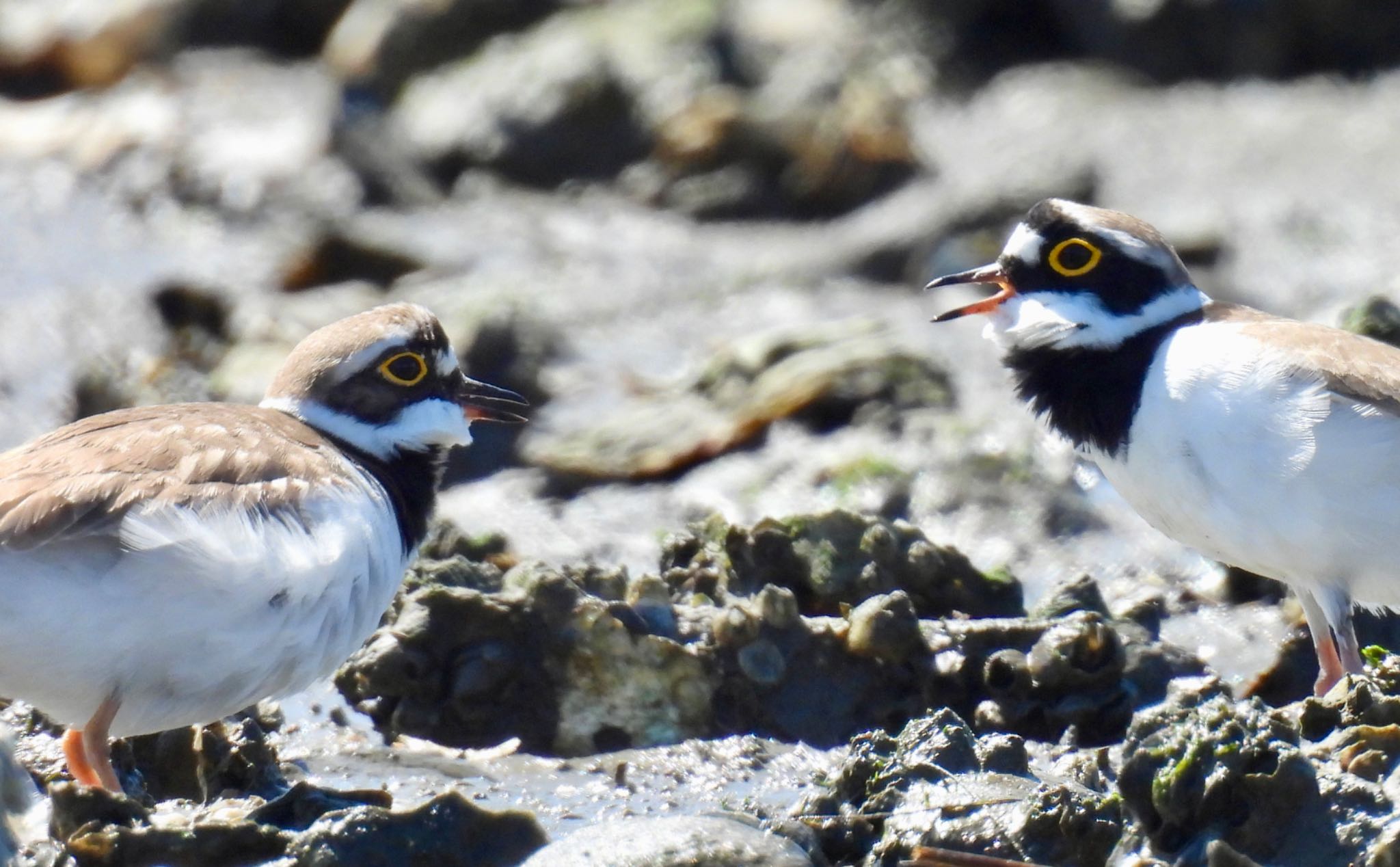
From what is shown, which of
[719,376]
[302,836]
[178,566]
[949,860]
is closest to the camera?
[949,860]

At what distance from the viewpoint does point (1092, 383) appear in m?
6.61

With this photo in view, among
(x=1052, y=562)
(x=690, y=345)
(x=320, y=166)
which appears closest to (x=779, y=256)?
(x=690, y=345)

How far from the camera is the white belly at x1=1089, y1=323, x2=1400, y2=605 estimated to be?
5.97 m

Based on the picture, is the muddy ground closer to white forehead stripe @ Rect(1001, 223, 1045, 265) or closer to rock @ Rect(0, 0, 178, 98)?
rock @ Rect(0, 0, 178, 98)

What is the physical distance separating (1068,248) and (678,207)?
23.8 feet

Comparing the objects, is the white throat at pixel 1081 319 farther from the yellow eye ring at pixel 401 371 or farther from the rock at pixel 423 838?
the rock at pixel 423 838

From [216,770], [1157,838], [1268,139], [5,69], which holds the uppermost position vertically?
[1157,838]

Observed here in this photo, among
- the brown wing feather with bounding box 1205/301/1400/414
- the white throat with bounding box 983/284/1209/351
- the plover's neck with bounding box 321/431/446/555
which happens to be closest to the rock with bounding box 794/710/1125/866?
the brown wing feather with bounding box 1205/301/1400/414

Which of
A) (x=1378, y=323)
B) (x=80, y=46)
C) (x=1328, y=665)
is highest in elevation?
(x=1378, y=323)

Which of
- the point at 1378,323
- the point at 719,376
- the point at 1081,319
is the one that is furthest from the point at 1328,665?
the point at 719,376

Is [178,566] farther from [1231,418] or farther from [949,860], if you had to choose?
[1231,418]

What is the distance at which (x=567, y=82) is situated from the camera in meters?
14.7

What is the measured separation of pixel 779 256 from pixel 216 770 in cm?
796

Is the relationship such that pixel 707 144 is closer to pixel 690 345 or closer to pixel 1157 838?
pixel 690 345
